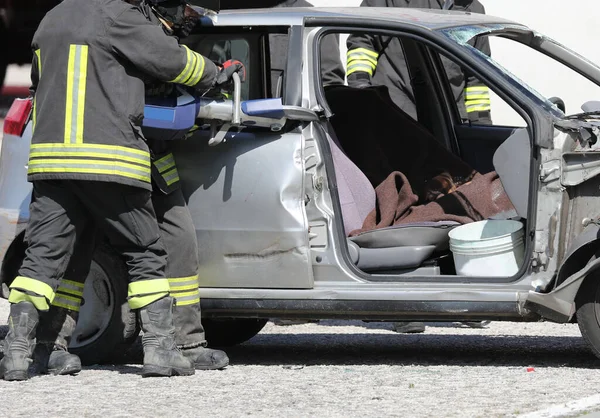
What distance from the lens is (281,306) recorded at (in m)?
5.64

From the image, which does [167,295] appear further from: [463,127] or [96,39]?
[463,127]

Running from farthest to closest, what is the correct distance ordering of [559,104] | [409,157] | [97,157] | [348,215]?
[409,157]
[348,215]
[559,104]
[97,157]

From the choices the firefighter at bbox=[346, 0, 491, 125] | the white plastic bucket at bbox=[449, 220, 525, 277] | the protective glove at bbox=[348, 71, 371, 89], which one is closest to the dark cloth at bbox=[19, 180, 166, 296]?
the white plastic bucket at bbox=[449, 220, 525, 277]

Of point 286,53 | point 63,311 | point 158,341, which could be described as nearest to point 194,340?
point 158,341

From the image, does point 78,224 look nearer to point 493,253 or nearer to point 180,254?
point 180,254

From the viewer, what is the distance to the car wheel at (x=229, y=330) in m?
6.58

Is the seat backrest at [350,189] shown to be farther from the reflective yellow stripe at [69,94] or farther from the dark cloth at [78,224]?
the reflective yellow stripe at [69,94]

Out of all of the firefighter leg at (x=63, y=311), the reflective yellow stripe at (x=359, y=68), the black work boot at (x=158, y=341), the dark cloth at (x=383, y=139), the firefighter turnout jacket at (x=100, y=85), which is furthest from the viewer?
the reflective yellow stripe at (x=359, y=68)

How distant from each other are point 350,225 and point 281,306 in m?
0.59

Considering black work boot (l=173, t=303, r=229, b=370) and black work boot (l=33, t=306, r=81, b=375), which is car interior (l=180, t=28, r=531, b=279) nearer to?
black work boot (l=173, t=303, r=229, b=370)

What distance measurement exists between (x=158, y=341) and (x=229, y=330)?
3.62 ft

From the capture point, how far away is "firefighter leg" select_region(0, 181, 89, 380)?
5430mm

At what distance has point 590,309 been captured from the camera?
539cm

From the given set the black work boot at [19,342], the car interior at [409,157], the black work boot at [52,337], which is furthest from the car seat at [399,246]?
the black work boot at [19,342]
